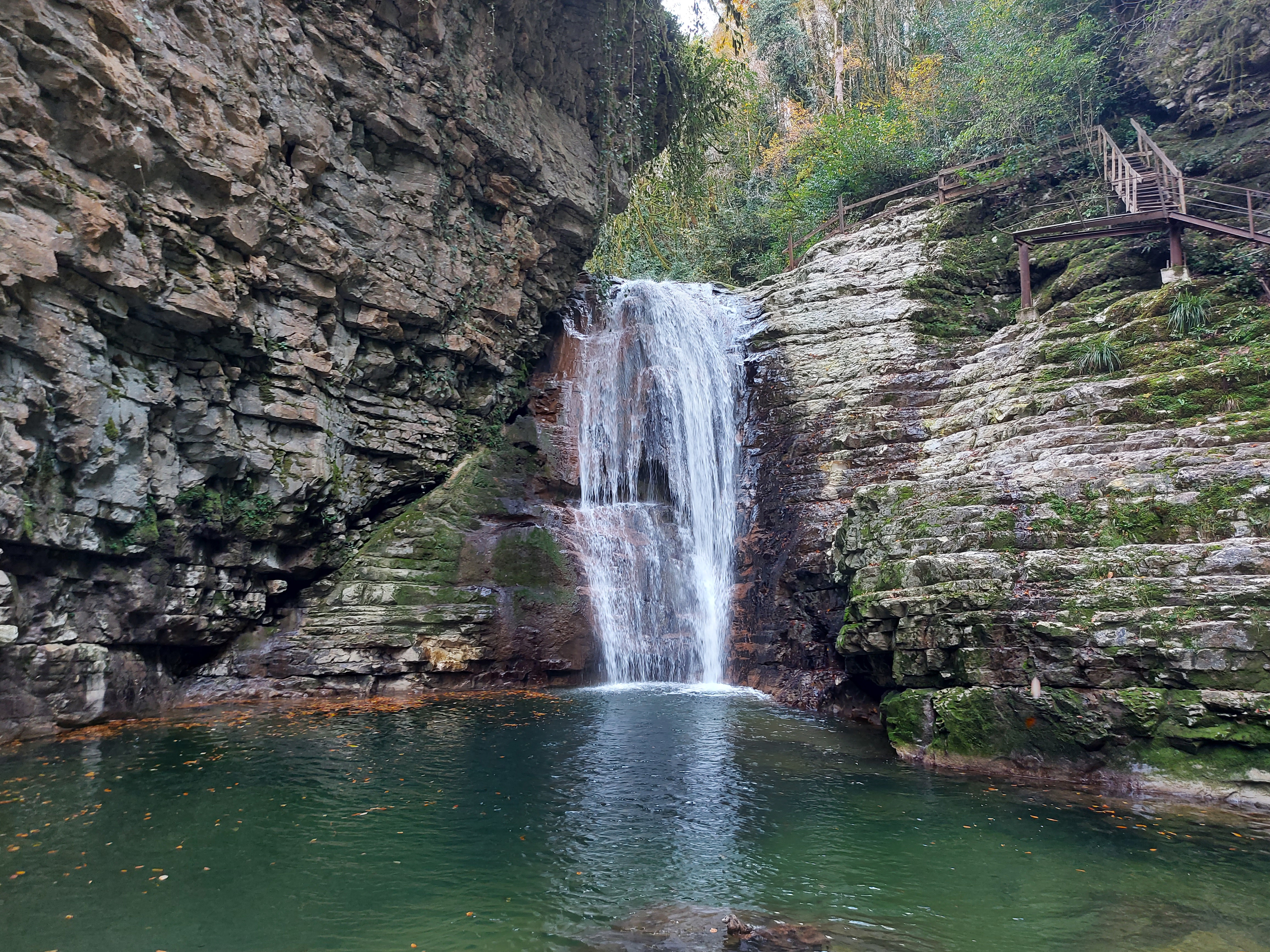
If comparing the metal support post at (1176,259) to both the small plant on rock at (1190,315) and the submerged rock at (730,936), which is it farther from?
the submerged rock at (730,936)

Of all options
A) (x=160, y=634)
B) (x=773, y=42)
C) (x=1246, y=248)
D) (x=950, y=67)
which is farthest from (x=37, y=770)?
(x=773, y=42)

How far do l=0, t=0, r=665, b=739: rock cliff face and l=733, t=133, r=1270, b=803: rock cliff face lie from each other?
5643 millimetres

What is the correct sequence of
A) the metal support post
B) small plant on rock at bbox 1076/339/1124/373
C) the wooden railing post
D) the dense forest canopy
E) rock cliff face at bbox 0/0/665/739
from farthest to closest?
the dense forest canopy, the wooden railing post, the metal support post, small plant on rock at bbox 1076/339/1124/373, rock cliff face at bbox 0/0/665/739

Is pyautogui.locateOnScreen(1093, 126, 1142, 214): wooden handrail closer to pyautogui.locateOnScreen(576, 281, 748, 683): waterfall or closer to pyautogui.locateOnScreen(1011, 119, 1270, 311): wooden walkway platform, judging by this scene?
pyautogui.locateOnScreen(1011, 119, 1270, 311): wooden walkway platform

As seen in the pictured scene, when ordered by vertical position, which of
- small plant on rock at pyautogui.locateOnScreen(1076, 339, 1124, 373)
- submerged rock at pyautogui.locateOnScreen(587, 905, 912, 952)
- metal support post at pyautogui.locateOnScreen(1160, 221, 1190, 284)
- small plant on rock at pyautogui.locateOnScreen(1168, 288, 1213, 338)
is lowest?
submerged rock at pyautogui.locateOnScreen(587, 905, 912, 952)

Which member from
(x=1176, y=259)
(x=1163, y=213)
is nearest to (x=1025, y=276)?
(x=1163, y=213)

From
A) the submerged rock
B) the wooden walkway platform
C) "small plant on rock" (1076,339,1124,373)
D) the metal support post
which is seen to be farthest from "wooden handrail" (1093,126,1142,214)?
the submerged rock

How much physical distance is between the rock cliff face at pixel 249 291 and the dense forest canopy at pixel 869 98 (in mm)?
5562

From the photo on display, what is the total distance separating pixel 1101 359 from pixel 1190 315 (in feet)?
4.67

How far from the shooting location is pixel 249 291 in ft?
38.2

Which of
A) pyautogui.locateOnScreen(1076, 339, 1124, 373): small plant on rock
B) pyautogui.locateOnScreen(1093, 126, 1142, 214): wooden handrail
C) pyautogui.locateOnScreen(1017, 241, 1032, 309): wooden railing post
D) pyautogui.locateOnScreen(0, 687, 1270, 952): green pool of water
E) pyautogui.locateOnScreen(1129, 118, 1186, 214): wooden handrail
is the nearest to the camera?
pyautogui.locateOnScreen(0, 687, 1270, 952): green pool of water

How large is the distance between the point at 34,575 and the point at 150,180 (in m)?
5.35

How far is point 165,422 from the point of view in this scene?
11.0 m

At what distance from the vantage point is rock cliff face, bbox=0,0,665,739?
873 centimetres
